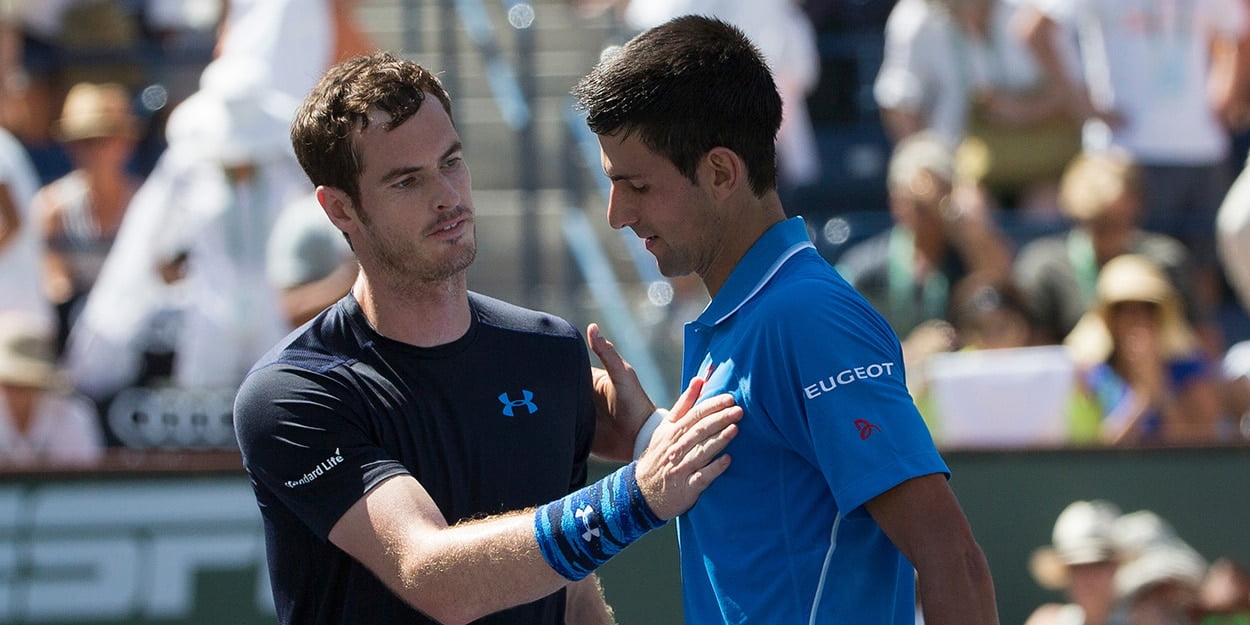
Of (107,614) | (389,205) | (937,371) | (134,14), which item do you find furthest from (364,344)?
(134,14)

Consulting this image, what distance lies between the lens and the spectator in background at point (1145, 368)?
581 cm

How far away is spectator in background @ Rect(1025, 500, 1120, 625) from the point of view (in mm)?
5285

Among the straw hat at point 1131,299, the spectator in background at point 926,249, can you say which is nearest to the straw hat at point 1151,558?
the straw hat at point 1131,299

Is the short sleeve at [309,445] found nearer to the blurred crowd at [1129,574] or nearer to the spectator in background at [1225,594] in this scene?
the blurred crowd at [1129,574]

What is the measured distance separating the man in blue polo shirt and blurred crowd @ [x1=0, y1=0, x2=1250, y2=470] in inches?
138

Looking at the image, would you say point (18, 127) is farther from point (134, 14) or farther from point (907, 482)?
point (907, 482)

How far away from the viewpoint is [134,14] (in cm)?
832

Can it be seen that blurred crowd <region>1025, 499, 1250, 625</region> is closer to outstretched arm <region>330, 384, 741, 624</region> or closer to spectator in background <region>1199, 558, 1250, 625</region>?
spectator in background <region>1199, 558, 1250, 625</region>

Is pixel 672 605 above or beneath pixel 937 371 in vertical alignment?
beneath

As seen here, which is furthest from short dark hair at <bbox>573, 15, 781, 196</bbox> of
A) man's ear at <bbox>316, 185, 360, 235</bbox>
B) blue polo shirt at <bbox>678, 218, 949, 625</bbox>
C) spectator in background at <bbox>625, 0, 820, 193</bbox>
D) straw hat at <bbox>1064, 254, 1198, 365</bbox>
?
spectator in background at <bbox>625, 0, 820, 193</bbox>

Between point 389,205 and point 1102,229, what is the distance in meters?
4.20

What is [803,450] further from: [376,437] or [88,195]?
[88,195]

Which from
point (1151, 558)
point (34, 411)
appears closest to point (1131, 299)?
point (1151, 558)

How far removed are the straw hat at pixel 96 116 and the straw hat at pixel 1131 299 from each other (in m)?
4.12
